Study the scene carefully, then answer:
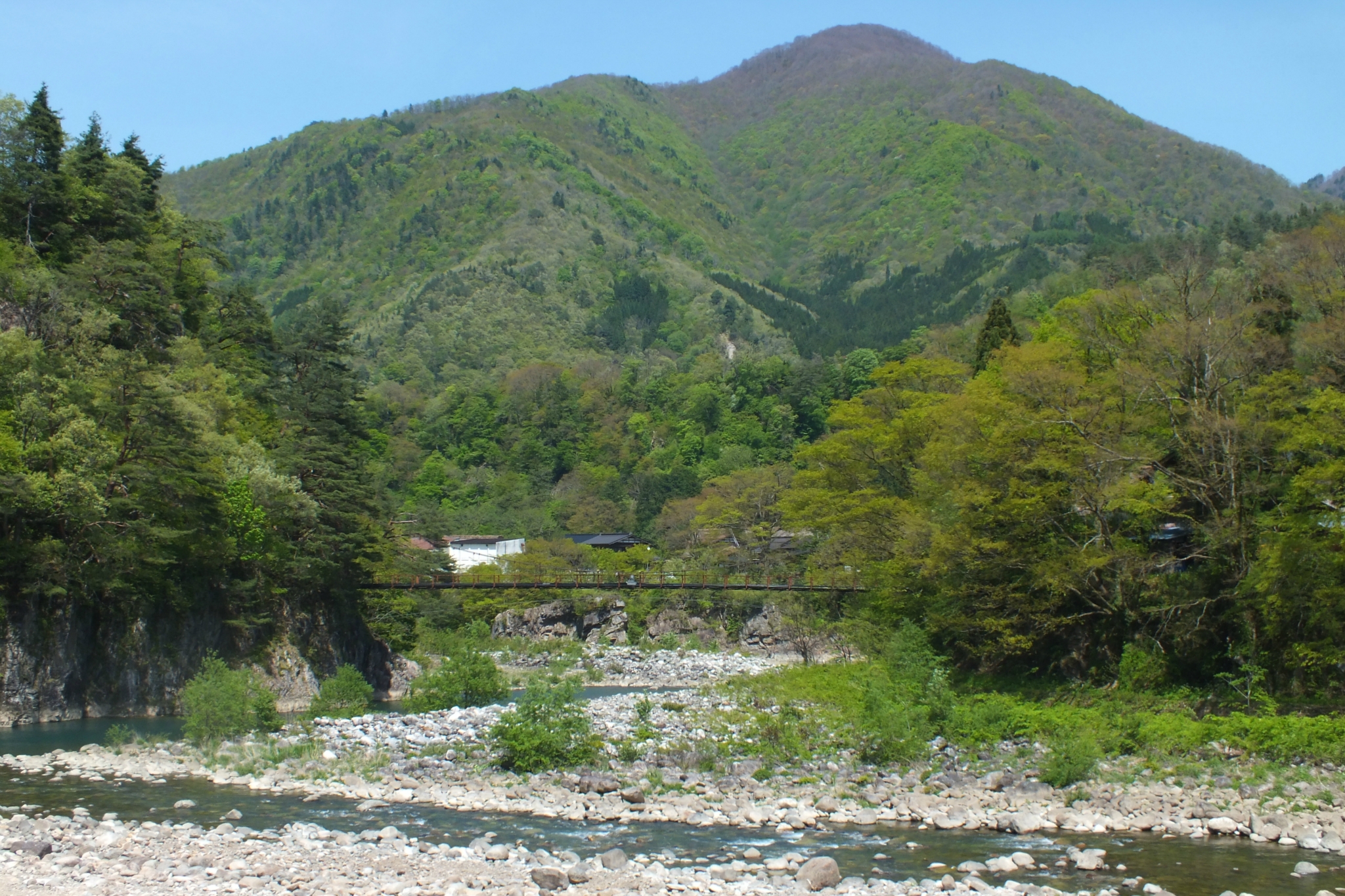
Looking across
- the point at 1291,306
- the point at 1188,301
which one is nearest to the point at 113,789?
the point at 1188,301

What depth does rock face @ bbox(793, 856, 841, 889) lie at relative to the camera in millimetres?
13000

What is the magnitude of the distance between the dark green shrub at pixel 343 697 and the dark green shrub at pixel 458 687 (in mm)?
1572

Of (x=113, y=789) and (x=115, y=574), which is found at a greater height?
(x=115, y=574)

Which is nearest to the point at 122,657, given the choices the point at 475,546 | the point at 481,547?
the point at 475,546

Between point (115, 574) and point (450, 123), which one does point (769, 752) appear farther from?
point (450, 123)

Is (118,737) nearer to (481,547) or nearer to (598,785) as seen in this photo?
(598,785)

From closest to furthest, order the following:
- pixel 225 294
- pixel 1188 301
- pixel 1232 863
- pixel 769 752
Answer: pixel 1232 863 → pixel 769 752 → pixel 1188 301 → pixel 225 294

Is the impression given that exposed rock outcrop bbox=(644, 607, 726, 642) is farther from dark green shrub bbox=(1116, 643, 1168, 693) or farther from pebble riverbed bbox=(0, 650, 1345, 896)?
pebble riverbed bbox=(0, 650, 1345, 896)

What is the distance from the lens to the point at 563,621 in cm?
6606

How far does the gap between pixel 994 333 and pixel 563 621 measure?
33.8 m

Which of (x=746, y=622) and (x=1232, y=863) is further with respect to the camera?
(x=746, y=622)

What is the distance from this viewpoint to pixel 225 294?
52750 millimetres

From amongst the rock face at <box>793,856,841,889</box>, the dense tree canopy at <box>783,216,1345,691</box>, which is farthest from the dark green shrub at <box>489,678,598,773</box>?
the dense tree canopy at <box>783,216,1345,691</box>

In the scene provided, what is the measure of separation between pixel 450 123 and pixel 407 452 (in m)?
113
